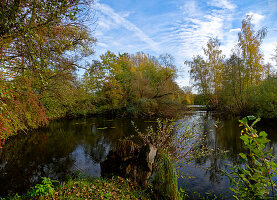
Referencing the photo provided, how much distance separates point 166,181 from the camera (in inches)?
130

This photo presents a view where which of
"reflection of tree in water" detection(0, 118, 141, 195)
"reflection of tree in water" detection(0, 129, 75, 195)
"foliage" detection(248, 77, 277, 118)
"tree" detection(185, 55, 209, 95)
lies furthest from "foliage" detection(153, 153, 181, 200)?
"tree" detection(185, 55, 209, 95)

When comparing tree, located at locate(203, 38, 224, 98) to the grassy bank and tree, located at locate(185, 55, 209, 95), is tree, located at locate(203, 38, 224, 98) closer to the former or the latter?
tree, located at locate(185, 55, 209, 95)

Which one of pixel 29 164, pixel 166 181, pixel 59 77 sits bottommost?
pixel 29 164

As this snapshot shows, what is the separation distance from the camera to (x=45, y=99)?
10781mm

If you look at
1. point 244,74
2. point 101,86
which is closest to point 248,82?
point 244,74

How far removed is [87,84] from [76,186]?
17.4 m

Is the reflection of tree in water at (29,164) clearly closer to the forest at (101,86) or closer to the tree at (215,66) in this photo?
the forest at (101,86)

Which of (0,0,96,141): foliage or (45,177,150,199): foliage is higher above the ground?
(0,0,96,141): foliage

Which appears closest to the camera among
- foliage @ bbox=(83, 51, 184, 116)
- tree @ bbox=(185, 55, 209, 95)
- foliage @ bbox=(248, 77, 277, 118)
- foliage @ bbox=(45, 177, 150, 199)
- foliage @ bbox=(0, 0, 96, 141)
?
foliage @ bbox=(45, 177, 150, 199)

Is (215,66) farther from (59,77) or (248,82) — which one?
(59,77)

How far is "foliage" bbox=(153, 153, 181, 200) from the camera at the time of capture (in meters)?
3.19

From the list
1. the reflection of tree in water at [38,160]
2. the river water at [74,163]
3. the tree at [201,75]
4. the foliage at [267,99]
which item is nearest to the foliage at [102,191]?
the river water at [74,163]

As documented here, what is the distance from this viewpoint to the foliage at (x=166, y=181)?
319 cm

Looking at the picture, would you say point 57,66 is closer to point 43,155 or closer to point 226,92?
point 43,155
